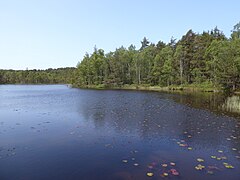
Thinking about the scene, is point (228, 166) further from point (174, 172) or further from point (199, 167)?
point (174, 172)

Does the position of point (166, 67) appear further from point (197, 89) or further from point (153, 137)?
point (153, 137)

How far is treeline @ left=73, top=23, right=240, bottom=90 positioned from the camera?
47156mm

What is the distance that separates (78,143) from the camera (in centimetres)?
1252

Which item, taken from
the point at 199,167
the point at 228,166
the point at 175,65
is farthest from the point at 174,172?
the point at 175,65

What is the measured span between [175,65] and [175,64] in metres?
0.34

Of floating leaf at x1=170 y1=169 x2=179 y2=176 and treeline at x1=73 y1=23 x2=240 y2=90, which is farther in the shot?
treeline at x1=73 y1=23 x2=240 y2=90

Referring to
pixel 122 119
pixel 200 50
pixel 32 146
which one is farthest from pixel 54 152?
pixel 200 50

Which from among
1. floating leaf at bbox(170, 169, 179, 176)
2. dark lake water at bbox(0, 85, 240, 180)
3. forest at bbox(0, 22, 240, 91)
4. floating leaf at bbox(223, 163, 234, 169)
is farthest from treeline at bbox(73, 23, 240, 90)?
floating leaf at bbox(170, 169, 179, 176)

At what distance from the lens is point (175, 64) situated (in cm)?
7325

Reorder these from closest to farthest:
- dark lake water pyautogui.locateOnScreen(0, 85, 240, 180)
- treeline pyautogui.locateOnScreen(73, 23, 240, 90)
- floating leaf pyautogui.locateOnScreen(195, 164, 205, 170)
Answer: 1. dark lake water pyautogui.locateOnScreen(0, 85, 240, 180)
2. floating leaf pyautogui.locateOnScreen(195, 164, 205, 170)
3. treeline pyautogui.locateOnScreen(73, 23, 240, 90)

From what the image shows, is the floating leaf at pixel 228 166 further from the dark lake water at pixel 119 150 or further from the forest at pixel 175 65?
the forest at pixel 175 65

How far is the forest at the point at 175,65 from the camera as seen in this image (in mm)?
47250

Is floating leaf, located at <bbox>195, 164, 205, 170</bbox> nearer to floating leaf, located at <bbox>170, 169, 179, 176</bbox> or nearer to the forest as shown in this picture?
floating leaf, located at <bbox>170, 169, 179, 176</bbox>

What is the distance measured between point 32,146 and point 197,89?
174 ft
